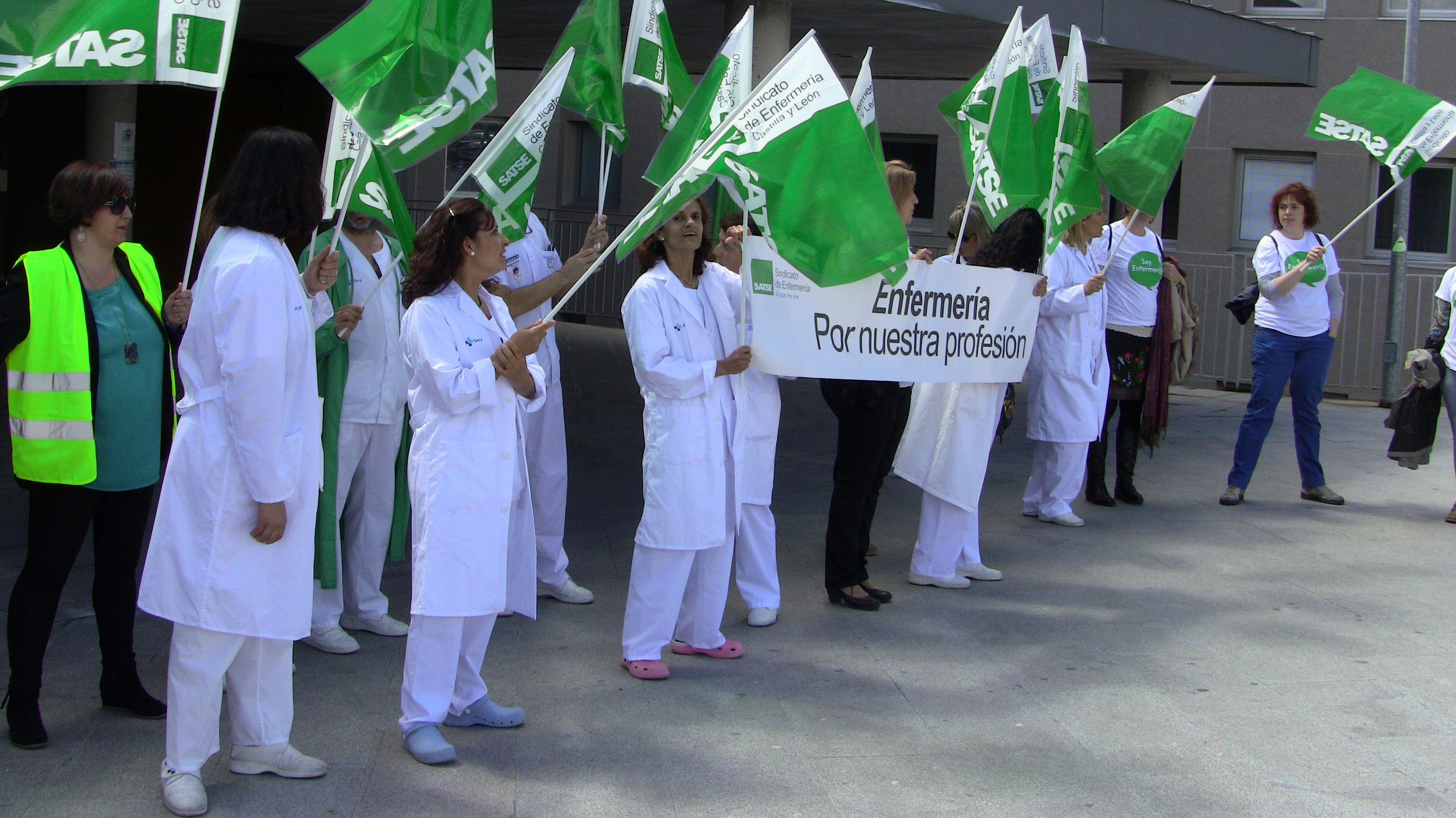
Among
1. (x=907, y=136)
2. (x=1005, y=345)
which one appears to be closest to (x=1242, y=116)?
(x=907, y=136)

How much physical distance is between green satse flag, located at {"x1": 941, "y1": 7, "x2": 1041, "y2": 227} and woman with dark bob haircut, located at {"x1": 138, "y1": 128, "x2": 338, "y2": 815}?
3478 mm

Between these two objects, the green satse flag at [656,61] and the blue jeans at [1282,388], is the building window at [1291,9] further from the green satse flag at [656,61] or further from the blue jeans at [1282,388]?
the green satse flag at [656,61]

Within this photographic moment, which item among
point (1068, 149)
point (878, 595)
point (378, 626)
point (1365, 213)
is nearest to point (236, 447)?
point (378, 626)

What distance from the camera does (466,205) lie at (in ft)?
13.8

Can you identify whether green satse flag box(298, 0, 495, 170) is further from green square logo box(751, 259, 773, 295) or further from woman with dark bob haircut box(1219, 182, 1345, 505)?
woman with dark bob haircut box(1219, 182, 1345, 505)

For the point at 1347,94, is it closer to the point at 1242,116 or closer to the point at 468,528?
the point at 468,528

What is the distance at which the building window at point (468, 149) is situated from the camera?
63.5ft

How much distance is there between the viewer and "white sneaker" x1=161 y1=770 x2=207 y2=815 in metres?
3.70

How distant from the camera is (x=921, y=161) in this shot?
61.8 feet

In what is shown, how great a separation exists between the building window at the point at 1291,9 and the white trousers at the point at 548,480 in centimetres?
1307

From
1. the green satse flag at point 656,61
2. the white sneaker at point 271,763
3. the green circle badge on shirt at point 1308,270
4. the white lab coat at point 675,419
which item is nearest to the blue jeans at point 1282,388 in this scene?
the green circle badge on shirt at point 1308,270

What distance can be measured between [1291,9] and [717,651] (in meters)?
13.9

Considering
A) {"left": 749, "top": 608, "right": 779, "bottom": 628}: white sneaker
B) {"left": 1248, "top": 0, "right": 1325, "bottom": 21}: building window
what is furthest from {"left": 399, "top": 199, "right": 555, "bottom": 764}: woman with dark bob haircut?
{"left": 1248, "top": 0, "right": 1325, "bottom": 21}: building window

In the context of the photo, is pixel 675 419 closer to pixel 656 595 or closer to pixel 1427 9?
→ pixel 656 595
